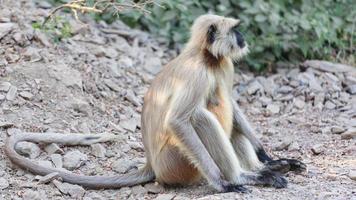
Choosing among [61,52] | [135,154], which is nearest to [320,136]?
[135,154]

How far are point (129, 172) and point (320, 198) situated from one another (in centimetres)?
118

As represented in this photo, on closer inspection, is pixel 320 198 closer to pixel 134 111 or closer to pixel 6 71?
pixel 134 111

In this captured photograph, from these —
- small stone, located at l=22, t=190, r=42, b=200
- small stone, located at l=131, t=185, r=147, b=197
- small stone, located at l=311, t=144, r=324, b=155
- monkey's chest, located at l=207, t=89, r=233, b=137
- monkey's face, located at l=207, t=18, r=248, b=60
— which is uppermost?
monkey's face, located at l=207, t=18, r=248, b=60

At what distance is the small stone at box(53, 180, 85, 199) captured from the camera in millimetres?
4566

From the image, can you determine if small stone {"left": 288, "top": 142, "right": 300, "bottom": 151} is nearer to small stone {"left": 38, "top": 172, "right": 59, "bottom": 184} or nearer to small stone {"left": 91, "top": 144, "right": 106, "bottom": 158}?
small stone {"left": 91, "top": 144, "right": 106, "bottom": 158}

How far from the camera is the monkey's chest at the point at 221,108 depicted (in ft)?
15.4

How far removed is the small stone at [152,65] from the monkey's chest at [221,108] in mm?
2088

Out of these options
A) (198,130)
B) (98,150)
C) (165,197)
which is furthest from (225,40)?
(98,150)

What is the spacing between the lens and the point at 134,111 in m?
6.01

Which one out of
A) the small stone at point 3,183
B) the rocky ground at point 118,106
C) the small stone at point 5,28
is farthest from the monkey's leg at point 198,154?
the small stone at point 5,28

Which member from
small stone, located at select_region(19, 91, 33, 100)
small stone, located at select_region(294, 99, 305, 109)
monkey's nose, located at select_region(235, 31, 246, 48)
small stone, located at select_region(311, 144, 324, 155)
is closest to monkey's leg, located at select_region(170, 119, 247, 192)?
monkey's nose, located at select_region(235, 31, 246, 48)

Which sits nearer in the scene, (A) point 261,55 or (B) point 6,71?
(B) point 6,71

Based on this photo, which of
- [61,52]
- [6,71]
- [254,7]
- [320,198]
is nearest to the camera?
[320,198]

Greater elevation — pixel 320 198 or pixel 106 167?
pixel 320 198
